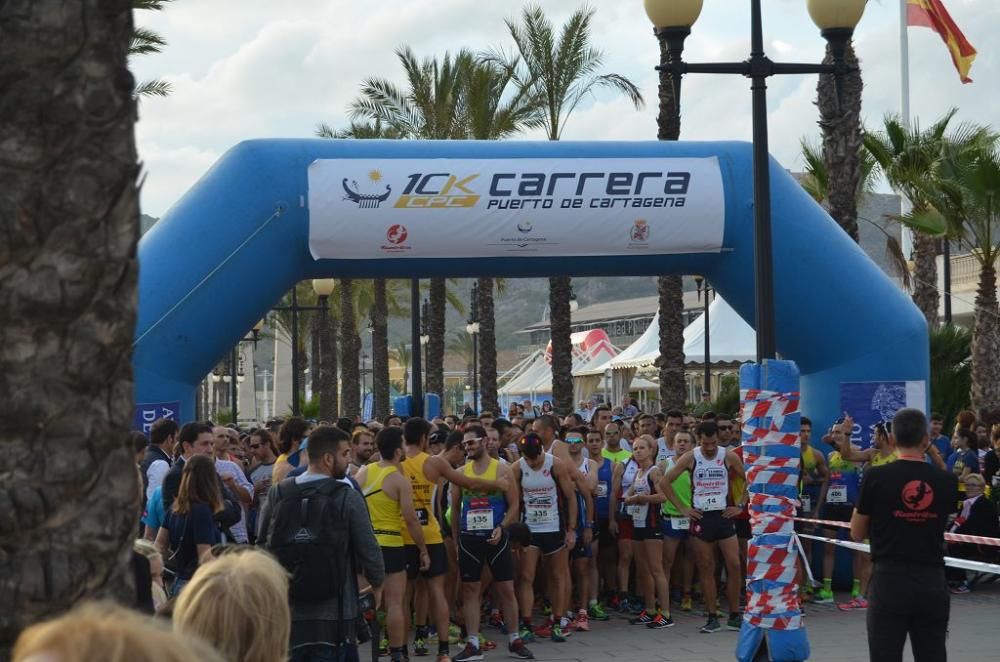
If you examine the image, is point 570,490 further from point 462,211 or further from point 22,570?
point 22,570

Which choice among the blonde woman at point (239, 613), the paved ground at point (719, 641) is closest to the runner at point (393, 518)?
the paved ground at point (719, 641)

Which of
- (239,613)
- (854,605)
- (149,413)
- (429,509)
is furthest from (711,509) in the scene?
(239,613)

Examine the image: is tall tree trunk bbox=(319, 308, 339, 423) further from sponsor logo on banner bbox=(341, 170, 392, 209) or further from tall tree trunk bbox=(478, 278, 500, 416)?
sponsor logo on banner bbox=(341, 170, 392, 209)

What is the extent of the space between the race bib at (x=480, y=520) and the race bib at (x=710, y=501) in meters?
2.22

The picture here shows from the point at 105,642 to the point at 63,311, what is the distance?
5.17 feet

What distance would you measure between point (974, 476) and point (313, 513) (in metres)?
9.03

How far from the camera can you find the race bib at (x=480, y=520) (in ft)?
35.9

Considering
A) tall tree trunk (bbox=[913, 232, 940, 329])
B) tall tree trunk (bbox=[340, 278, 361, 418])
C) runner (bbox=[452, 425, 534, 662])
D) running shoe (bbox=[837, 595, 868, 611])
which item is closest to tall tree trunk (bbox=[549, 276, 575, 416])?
tall tree trunk (bbox=[913, 232, 940, 329])

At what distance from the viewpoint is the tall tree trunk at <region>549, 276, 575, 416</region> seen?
27.2 m

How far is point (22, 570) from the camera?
2.91 metres

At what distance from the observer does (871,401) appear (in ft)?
43.5

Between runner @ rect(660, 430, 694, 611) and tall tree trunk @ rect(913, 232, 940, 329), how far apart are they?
13702 mm

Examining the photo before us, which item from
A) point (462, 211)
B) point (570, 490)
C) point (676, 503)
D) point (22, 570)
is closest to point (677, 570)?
point (676, 503)

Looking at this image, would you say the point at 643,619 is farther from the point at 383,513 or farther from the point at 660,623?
the point at 383,513
